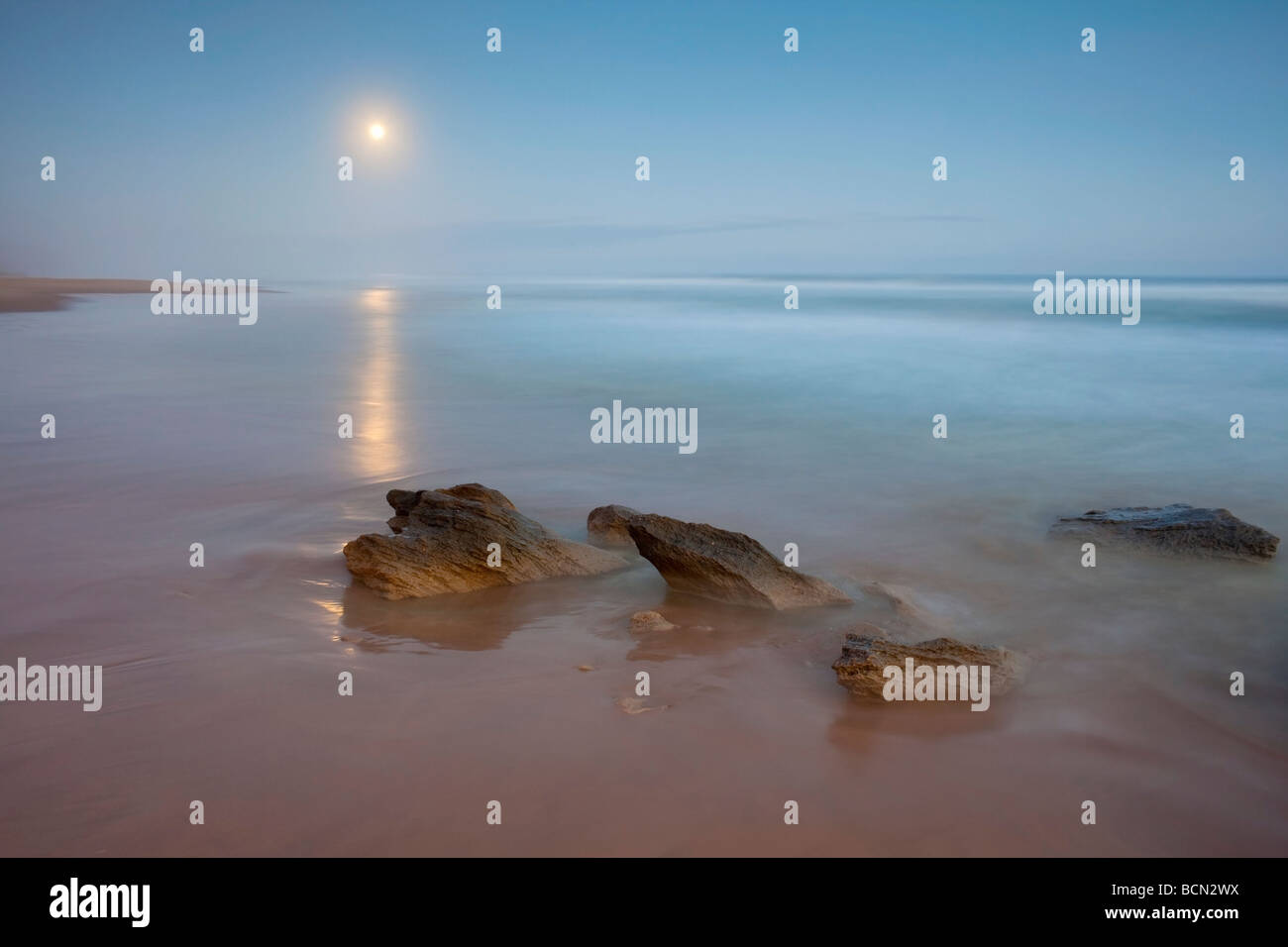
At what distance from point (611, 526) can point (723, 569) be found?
52.0 inches

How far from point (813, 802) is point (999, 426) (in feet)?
30.5

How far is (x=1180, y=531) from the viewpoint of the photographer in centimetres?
648

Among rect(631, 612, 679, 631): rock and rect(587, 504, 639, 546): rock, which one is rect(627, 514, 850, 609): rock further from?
rect(587, 504, 639, 546): rock

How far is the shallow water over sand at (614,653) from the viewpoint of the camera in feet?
11.4

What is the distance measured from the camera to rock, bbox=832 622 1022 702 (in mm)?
4379

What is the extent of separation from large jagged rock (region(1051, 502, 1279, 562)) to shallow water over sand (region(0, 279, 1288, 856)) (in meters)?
0.22

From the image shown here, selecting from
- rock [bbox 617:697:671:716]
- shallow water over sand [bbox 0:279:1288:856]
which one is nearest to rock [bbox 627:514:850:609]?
shallow water over sand [bbox 0:279:1288:856]

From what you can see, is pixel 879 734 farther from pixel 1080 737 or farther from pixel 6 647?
→ pixel 6 647

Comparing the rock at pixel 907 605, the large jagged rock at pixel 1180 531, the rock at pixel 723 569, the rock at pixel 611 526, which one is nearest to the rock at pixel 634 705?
the rock at pixel 723 569
